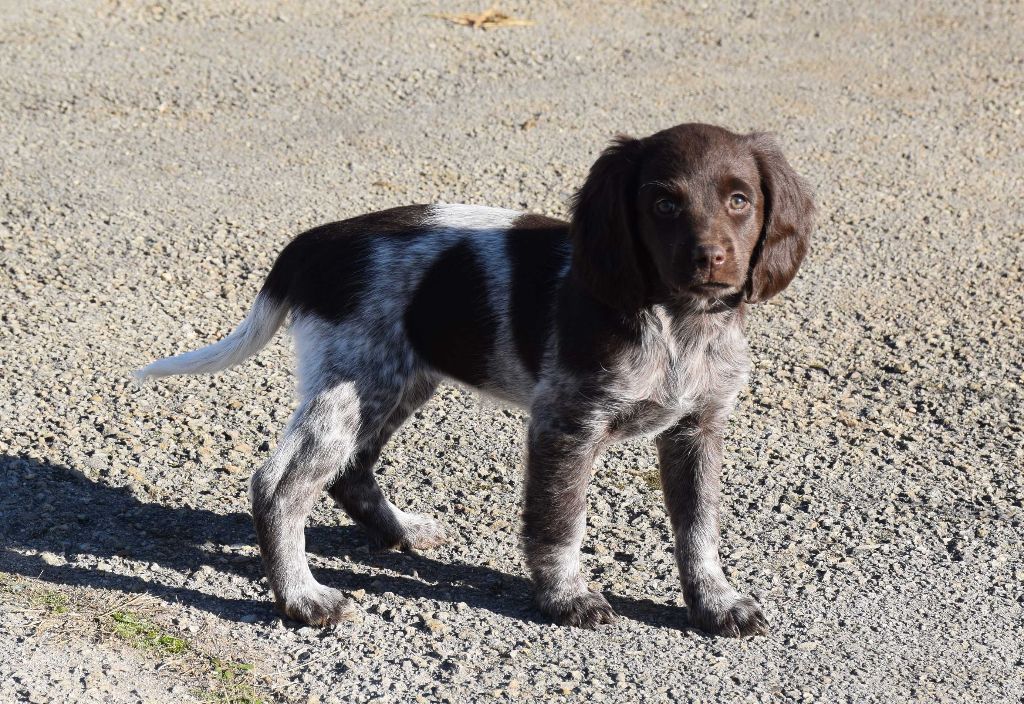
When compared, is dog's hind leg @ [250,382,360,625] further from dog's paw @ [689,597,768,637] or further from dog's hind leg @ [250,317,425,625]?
dog's paw @ [689,597,768,637]

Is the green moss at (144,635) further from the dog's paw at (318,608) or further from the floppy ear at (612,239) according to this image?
the floppy ear at (612,239)

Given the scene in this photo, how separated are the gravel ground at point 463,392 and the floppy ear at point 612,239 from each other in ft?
3.90

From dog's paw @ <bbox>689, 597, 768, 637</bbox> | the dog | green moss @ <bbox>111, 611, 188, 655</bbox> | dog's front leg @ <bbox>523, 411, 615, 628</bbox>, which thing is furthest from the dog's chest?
green moss @ <bbox>111, 611, 188, 655</bbox>

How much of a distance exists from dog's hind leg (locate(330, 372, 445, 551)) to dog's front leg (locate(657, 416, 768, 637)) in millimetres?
975

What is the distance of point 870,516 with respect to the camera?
17.7 feet

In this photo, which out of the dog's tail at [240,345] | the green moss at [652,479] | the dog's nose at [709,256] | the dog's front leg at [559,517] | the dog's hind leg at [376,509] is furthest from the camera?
the green moss at [652,479]

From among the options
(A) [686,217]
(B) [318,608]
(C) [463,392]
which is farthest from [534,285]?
(C) [463,392]

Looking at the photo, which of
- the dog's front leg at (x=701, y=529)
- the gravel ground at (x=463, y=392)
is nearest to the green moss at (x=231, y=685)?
the gravel ground at (x=463, y=392)

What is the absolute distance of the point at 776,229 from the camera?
4.18 m

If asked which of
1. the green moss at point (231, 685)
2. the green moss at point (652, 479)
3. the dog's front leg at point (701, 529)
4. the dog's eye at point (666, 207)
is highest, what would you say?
the dog's eye at point (666, 207)

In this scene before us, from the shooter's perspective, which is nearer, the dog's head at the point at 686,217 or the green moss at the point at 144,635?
the dog's head at the point at 686,217

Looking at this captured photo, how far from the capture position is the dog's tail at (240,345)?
4.92 meters

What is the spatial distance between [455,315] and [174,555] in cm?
138

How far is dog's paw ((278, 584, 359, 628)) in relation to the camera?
14.9 feet
